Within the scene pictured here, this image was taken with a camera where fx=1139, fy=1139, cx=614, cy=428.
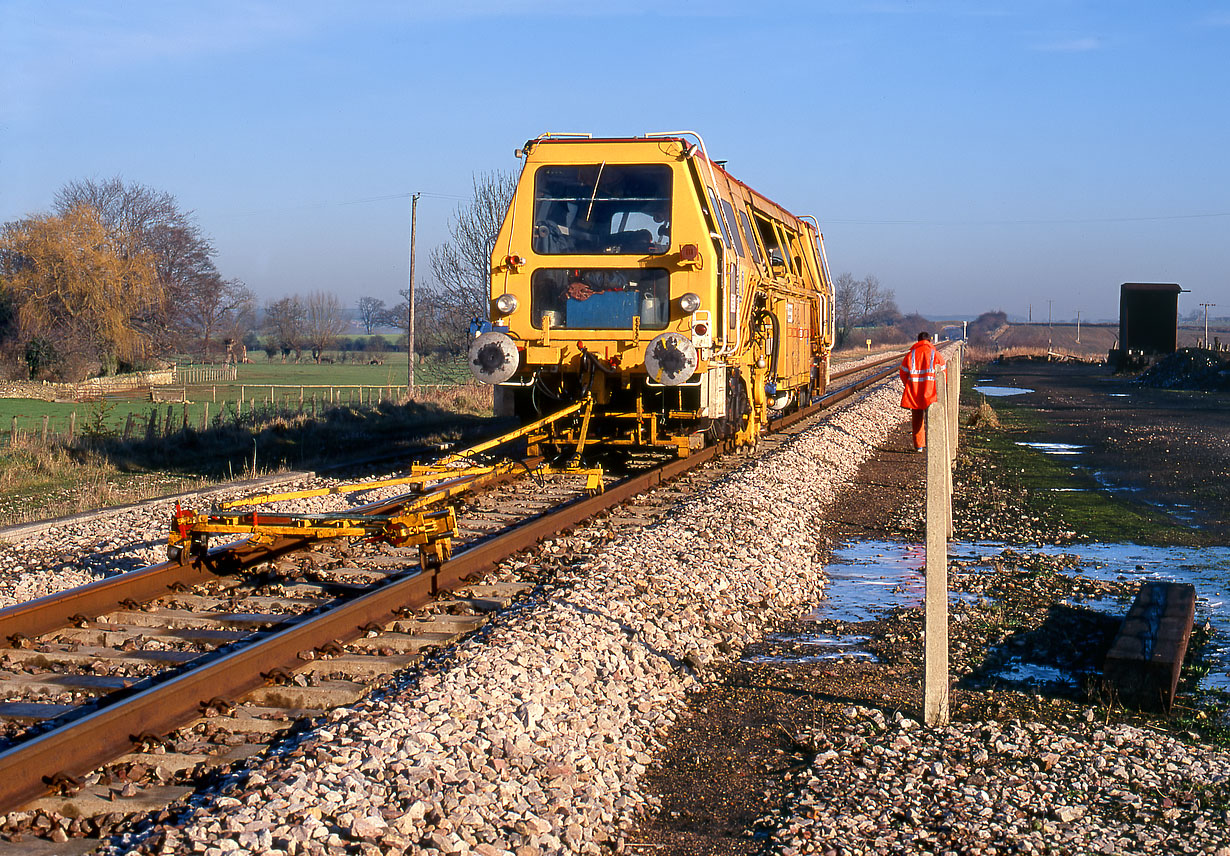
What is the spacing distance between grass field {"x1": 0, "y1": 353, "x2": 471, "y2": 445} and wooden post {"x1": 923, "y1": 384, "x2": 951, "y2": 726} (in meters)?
17.4

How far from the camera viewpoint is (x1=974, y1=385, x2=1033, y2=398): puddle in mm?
39531

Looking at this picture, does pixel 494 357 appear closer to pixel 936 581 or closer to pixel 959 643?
pixel 959 643

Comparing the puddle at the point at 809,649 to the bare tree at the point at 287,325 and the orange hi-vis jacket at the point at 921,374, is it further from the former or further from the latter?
the bare tree at the point at 287,325

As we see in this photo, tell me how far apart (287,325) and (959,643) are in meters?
114

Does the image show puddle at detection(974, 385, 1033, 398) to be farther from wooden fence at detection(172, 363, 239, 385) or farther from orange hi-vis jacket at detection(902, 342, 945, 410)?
wooden fence at detection(172, 363, 239, 385)

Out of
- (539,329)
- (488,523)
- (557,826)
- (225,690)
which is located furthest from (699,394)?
(557,826)

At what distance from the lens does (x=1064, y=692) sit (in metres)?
6.12

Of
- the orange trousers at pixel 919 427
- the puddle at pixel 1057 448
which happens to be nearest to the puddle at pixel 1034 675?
the orange trousers at pixel 919 427

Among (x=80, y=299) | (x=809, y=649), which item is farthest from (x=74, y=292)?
(x=809, y=649)

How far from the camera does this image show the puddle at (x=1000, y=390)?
3953 centimetres

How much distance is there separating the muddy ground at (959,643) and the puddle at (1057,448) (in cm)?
81

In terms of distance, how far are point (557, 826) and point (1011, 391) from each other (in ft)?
132

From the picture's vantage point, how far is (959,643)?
7.04 metres

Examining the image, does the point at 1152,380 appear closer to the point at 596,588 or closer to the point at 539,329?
the point at 539,329
